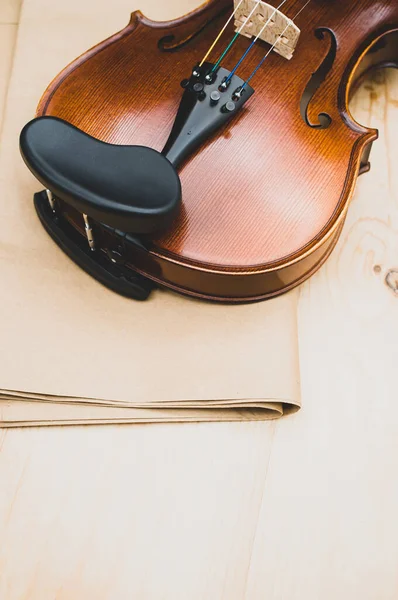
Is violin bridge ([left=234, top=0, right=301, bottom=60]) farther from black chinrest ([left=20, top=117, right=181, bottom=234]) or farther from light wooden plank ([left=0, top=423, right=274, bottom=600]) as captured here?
light wooden plank ([left=0, top=423, right=274, bottom=600])

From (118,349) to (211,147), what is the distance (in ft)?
1.15

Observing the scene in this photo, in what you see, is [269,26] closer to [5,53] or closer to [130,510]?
[5,53]

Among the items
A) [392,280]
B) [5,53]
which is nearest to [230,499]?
[392,280]

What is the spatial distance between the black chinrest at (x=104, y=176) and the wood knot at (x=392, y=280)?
462 mm

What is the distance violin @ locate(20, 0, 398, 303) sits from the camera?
0.83 metres

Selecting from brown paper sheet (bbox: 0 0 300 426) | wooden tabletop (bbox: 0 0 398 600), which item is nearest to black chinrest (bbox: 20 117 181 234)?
brown paper sheet (bbox: 0 0 300 426)

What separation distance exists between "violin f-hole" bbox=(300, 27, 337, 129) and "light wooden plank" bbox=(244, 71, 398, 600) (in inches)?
8.9

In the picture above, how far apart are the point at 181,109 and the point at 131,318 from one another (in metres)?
0.34

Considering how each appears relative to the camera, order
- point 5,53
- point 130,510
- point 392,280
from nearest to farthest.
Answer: point 130,510 < point 392,280 < point 5,53

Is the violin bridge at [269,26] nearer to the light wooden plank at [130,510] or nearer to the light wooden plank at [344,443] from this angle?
the light wooden plank at [344,443]

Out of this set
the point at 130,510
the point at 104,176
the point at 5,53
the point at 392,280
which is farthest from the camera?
the point at 5,53

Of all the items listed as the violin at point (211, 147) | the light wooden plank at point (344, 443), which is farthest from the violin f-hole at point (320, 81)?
the light wooden plank at point (344, 443)

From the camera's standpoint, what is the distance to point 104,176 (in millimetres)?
815

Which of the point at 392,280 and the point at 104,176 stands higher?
the point at 392,280
